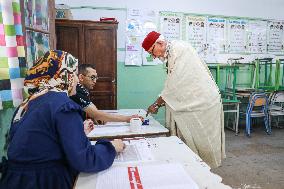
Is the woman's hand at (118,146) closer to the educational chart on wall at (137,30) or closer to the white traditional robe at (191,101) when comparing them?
the white traditional robe at (191,101)

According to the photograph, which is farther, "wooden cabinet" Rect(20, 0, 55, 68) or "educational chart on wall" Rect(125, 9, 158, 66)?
"educational chart on wall" Rect(125, 9, 158, 66)

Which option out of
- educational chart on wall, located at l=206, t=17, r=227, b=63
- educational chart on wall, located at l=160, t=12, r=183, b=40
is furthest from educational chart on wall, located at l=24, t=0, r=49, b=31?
educational chart on wall, located at l=206, t=17, r=227, b=63

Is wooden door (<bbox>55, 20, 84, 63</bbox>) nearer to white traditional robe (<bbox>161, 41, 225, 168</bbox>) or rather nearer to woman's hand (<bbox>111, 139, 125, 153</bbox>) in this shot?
white traditional robe (<bbox>161, 41, 225, 168</bbox>)

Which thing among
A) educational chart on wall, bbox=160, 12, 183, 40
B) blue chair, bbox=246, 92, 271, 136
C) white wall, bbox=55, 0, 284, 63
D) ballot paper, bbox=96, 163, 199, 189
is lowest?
blue chair, bbox=246, 92, 271, 136

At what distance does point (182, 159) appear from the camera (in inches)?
50.3

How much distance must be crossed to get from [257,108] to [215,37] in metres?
1.59

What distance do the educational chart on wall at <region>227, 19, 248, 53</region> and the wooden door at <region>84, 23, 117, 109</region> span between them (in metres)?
2.54

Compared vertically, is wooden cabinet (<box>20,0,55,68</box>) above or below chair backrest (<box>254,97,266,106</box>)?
above

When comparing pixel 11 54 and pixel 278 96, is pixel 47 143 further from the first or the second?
pixel 278 96

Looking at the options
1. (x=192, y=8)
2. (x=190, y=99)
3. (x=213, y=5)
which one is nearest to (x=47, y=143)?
(x=190, y=99)

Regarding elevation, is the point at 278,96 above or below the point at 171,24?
below

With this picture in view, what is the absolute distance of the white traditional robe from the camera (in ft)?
6.89

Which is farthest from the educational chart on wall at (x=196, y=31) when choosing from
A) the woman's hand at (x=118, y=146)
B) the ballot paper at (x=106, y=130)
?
the woman's hand at (x=118, y=146)

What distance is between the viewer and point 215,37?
16.5 feet
